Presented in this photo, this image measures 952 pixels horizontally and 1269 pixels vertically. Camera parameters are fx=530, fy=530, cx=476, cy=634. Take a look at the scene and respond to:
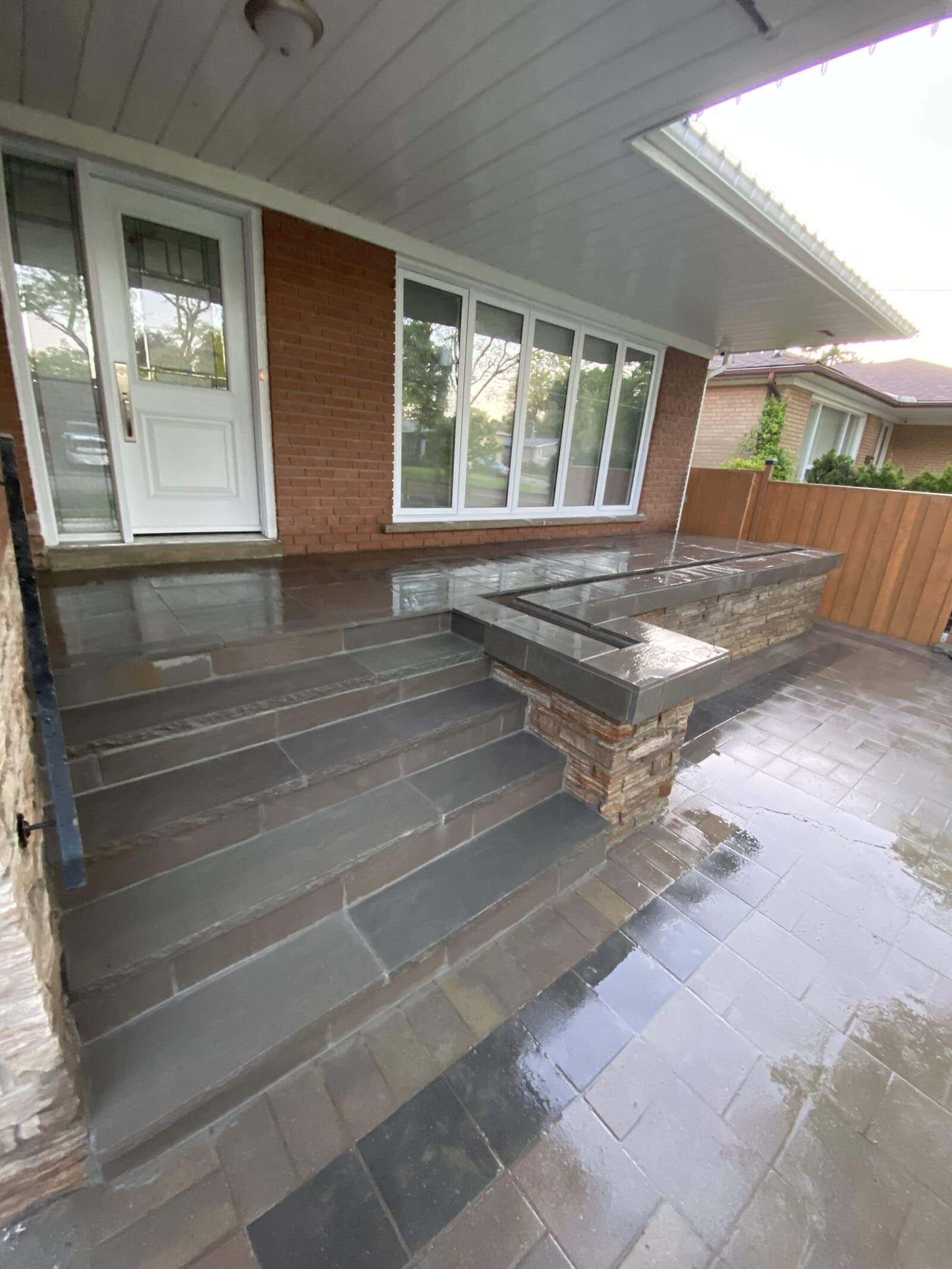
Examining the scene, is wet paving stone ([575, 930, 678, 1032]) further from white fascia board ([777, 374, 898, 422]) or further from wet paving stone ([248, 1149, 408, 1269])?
white fascia board ([777, 374, 898, 422])

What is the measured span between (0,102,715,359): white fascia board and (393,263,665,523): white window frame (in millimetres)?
129

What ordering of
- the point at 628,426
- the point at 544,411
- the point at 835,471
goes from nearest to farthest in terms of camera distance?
the point at 544,411
the point at 628,426
the point at 835,471

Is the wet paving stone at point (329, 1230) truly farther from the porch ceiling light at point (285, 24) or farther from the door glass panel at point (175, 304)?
the door glass panel at point (175, 304)

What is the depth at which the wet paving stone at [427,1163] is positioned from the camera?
1201 millimetres

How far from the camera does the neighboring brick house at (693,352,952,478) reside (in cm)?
941

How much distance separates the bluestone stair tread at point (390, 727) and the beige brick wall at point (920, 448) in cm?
1475

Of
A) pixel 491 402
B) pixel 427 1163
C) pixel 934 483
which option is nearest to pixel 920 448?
pixel 934 483

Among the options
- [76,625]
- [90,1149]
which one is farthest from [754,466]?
[90,1149]

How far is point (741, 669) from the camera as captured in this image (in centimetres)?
476

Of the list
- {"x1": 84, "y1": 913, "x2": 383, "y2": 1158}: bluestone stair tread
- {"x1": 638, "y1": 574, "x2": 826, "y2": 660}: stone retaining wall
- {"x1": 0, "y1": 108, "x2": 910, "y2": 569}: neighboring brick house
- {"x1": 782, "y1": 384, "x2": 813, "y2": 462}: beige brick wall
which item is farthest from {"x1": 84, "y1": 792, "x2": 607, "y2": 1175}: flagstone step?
{"x1": 782, "y1": 384, "x2": 813, "y2": 462}: beige brick wall

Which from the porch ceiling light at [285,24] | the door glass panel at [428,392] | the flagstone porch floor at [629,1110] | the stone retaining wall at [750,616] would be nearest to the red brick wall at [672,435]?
the stone retaining wall at [750,616]

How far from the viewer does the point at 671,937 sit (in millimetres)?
1968

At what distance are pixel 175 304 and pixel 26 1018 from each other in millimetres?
3623

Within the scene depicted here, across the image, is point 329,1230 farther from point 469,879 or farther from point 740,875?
point 740,875
